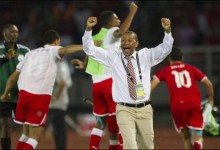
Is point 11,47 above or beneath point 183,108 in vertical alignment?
above

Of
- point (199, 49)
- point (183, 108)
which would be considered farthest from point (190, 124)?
point (199, 49)

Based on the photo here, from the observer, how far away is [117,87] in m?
14.6

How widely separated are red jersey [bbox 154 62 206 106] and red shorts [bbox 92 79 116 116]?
1.02m

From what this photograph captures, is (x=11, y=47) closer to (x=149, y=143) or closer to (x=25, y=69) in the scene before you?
(x=25, y=69)

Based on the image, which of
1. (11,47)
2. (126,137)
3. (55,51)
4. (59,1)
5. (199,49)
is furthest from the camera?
(59,1)

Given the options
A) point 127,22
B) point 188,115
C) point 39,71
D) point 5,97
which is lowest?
point 188,115

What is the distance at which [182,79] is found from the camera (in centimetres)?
1714

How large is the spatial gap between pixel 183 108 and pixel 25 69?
3101 mm

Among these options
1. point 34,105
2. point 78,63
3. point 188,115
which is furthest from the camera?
point 188,115

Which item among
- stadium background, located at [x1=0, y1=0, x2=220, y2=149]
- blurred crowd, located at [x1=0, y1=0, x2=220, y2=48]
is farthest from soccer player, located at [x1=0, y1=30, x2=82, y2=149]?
blurred crowd, located at [x1=0, y1=0, x2=220, y2=48]

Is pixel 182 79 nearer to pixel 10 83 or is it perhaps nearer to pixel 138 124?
pixel 138 124

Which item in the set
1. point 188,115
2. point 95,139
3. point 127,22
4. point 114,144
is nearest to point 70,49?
point 127,22

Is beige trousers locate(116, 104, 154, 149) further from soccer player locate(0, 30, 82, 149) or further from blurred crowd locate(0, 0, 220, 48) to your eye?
blurred crowd locate(0, 0, 220, 48)

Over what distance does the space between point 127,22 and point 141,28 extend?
1125 centimetres
